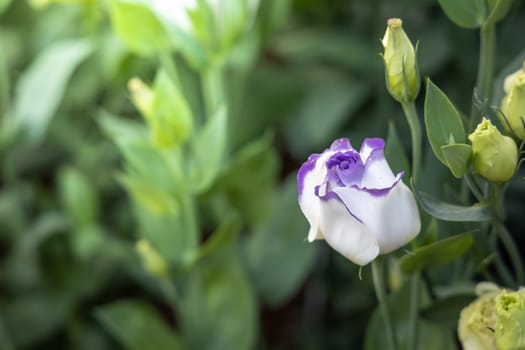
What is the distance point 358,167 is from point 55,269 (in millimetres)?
512

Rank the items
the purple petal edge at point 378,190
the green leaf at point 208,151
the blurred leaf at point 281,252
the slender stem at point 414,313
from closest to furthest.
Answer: the purple petal edge at point 378,190 → the slender stem at point 414,313 → the green leaf at point 208,151 → the blurred leaf at point 281,252

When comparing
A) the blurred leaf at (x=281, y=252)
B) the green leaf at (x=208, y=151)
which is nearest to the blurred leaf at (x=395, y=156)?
the green leaf at (x=208, y=151)

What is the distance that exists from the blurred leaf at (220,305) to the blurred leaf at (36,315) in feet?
0.54

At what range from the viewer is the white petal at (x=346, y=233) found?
376mm

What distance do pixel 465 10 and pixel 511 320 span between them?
0.18 m

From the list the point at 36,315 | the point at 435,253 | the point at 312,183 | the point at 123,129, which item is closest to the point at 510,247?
the point at 435,253

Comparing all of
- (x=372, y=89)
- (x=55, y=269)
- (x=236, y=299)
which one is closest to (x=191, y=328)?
(x=236, y=299)

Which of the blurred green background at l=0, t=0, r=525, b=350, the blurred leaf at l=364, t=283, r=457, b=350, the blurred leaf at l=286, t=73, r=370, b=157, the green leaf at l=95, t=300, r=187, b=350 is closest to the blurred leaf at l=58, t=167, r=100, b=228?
the blurred green background at l=0, t=0, r=525, b=350

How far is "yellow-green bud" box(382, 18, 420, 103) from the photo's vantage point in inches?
15.7

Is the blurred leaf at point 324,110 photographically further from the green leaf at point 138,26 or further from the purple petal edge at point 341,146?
the purple petal edge at point 341,146

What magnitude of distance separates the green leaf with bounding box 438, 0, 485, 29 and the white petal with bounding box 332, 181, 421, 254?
0.13 metres

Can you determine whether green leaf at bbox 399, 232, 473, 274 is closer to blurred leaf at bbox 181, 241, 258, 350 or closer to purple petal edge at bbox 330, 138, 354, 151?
purple petal edge at bbox 330, 138, 354, 151

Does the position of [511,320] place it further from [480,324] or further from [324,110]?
[324,110]

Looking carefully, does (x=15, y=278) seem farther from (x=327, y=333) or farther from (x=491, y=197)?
(x=491, y=197)
